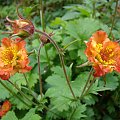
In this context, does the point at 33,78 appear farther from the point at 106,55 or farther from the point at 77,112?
the point at 106,55

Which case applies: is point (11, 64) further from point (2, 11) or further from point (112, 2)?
point (2, 11)

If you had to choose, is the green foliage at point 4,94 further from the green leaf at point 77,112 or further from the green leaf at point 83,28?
the green leaf at point 83,28

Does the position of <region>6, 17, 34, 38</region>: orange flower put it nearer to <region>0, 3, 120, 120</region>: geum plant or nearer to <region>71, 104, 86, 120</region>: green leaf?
<region>0, 3, 120, 120</region>: geum plant

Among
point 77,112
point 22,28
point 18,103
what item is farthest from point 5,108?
point 22,28

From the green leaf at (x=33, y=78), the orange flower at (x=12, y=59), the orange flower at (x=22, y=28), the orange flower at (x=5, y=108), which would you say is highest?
the orange flower at (x=22, y=28)

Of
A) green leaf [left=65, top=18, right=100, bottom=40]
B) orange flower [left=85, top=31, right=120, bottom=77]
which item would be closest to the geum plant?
orange flower [left=85, top=31, right=120, bottom=77]

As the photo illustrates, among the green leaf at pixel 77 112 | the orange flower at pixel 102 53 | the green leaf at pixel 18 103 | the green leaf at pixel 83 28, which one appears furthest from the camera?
the green leaf at pixel 83 28

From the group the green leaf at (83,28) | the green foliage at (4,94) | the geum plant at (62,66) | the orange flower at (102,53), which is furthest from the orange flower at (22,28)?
the green leaf at (83,28)
